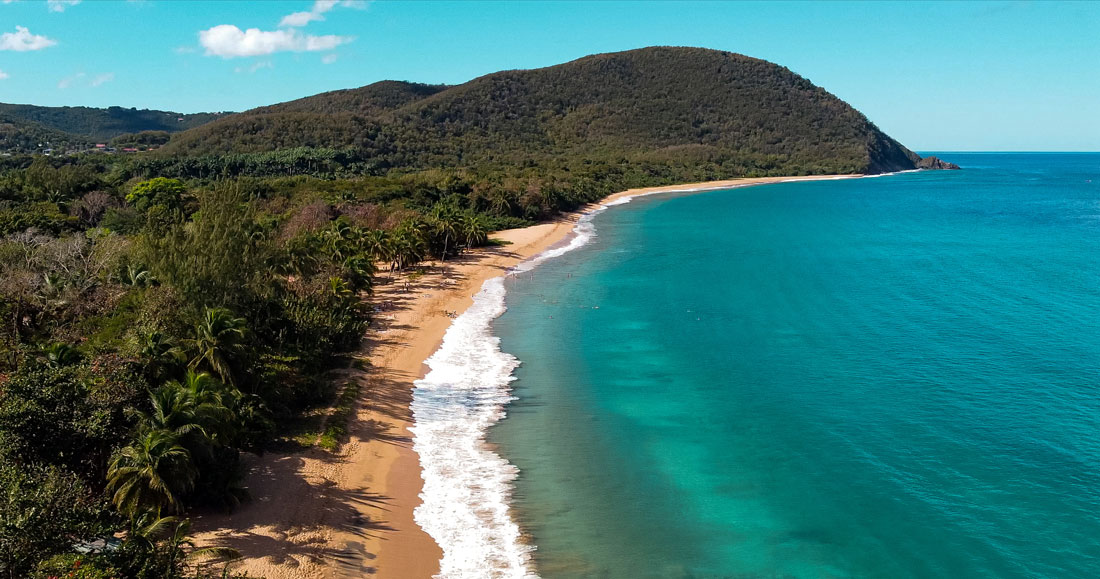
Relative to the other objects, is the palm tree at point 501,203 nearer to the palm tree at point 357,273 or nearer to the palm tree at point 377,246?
the palm tree at point 377,246

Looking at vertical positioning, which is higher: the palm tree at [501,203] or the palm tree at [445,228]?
the palm tree at [501,203]

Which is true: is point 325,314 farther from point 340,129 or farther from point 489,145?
point 489,145

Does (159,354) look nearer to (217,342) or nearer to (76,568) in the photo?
(217,342)

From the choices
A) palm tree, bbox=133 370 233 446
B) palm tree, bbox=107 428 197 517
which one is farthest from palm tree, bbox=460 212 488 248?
palm tree, bbox=107 428 197 517

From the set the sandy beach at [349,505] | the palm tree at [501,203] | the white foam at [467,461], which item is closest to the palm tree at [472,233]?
the palm tree at [501,203]

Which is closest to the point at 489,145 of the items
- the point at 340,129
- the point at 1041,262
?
the point at 340,129
